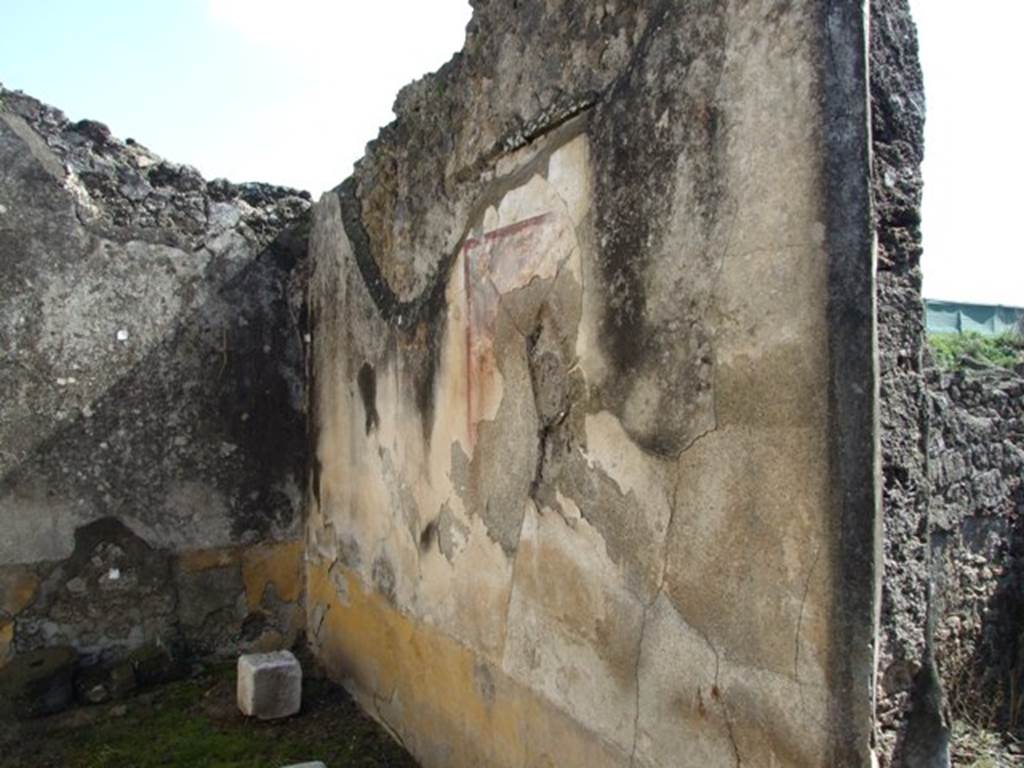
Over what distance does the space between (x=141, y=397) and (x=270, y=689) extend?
44.6 inches

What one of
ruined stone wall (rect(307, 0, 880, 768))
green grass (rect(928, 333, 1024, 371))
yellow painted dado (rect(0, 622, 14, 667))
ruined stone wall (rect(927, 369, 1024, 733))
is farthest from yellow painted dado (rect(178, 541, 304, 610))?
green grass (rect(928, 333, 1024, 371))

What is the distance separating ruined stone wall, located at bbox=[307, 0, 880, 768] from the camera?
124cm

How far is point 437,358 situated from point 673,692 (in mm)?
1197

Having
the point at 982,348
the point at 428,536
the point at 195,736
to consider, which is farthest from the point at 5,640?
the point at 982,348

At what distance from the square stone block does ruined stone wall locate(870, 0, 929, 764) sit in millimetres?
2174

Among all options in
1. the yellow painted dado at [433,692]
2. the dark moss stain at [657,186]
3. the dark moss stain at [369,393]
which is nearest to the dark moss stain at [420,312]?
the dark moss stain at [369,393]

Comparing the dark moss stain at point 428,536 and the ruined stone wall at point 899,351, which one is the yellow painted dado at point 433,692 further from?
the ruined stone wall at point 899,351

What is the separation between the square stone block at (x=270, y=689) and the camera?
9.52ft

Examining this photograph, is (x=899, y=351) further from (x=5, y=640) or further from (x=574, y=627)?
(x=5, y=640)

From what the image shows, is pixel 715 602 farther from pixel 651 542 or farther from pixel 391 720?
pixel 391 720

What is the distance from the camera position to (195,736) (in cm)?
281

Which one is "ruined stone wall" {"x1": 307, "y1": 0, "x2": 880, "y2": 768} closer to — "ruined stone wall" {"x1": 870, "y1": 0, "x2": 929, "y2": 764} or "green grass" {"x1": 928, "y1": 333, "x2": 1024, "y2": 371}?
"ruined stone wall" {"x1": 870, "y1": 0, "x2": 929, "y2": 764}

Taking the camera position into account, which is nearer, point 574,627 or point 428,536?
point 574,627

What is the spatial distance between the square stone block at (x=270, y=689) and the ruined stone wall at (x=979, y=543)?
83.0 inches
